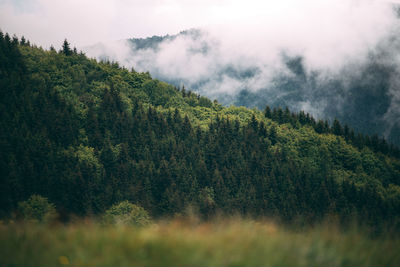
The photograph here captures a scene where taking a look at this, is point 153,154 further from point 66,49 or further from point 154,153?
point 66,49

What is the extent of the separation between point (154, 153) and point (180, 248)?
114 meters

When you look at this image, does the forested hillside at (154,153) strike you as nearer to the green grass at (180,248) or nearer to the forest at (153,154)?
the forest at (153,154)

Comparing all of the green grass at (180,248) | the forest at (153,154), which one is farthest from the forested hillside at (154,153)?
the green grass at (180,248)

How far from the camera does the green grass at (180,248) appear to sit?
7.16 meters

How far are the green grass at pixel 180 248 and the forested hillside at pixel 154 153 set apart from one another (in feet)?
216

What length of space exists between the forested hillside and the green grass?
216ft

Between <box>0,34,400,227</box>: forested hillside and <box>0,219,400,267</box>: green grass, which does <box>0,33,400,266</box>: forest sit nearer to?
<box>0,34,400,227</box>: forested hillside

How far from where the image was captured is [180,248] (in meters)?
7.75

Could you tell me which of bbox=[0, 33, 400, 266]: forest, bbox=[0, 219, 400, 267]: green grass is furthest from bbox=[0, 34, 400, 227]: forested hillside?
bbox=[0, 219, 400, 267]: green grass

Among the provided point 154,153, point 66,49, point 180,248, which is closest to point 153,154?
point 154,153

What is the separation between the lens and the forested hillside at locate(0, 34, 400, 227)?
9012 cm

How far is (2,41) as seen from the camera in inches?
4611

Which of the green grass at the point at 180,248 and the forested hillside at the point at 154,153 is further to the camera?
the forested hillside at the point at 154,153

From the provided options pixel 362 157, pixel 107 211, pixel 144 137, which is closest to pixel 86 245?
pixel 107 211
